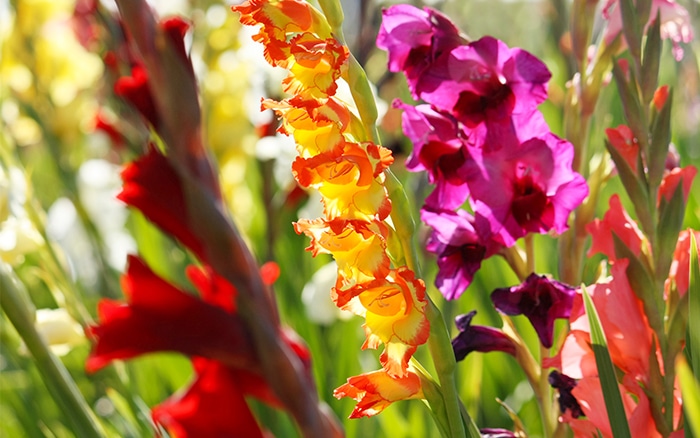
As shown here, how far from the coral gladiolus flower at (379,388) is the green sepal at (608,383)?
79 mm

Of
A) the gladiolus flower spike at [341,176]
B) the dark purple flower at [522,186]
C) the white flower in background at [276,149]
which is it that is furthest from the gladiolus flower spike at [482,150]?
the white flower in background at [276,149]

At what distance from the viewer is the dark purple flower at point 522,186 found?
43cm

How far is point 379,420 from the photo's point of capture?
92cm

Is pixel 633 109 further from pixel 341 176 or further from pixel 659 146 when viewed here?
pixel 341 176

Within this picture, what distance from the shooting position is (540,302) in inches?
16.9

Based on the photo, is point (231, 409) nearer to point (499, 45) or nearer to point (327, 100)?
point (327, 100)

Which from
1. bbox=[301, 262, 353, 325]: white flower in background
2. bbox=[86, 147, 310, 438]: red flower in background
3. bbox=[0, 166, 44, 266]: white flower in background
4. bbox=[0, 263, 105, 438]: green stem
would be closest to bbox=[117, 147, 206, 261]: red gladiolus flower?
bbox=[86, 147, 310, 438]: red flower in background

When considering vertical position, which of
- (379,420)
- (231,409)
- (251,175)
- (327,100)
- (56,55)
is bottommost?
(251,175)

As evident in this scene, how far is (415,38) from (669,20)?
17 centimetres

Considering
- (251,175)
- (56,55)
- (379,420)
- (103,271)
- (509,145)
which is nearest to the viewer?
(509,145)

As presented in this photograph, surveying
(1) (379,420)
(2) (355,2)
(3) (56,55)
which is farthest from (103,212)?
(1) (379,420)

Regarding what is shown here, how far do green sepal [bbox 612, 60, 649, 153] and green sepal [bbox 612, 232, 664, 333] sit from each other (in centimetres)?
5

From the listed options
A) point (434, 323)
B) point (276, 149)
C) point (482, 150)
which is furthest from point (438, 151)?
point (276, 149)

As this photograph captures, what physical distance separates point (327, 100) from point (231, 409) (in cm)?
13
